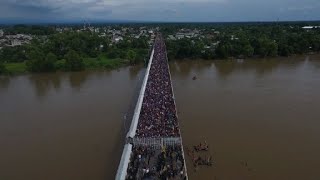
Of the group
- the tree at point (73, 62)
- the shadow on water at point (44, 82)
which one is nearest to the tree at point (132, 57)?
the tree at point (73, 62)

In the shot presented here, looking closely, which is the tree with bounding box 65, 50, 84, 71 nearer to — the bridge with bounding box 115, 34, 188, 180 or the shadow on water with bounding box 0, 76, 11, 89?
the shadow on water with bounding box 0, 76, 11, 89

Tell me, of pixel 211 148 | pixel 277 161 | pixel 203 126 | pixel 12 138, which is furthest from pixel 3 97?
pixel 277 161

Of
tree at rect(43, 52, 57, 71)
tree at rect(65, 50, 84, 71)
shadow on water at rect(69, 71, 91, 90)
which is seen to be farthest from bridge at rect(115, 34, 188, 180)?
tree at rect(43, 52, 57, 71)

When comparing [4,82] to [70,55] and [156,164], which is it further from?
[156,164]

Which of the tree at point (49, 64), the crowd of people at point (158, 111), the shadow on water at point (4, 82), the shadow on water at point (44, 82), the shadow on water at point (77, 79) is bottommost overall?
the shadow on water at point (4, 82)

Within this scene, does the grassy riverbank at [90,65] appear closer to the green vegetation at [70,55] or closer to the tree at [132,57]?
the green vegetation at [70,55]

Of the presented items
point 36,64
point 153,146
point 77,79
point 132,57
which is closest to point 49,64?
point 36,64
